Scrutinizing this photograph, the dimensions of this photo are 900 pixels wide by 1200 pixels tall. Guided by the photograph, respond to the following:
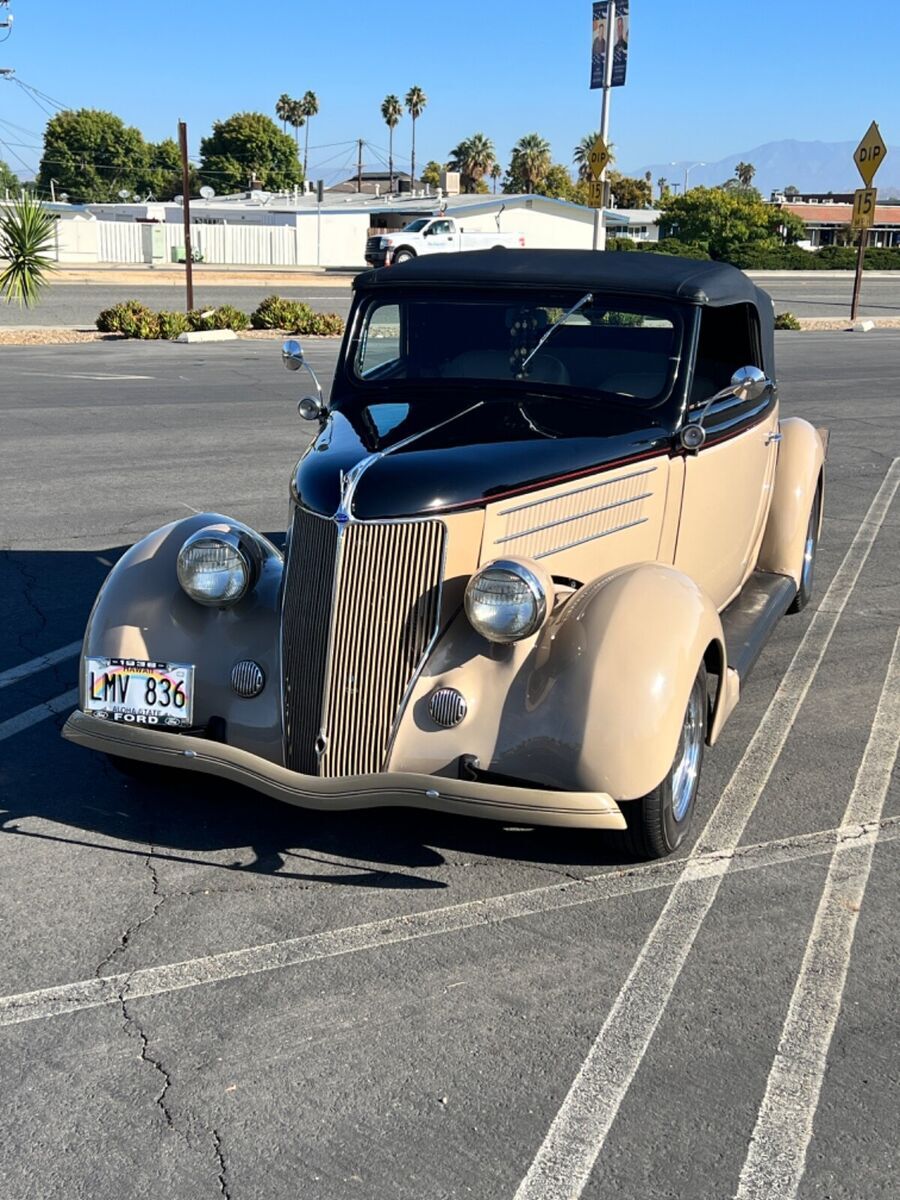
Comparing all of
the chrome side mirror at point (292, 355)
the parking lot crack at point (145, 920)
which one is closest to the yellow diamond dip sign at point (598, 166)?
the chrome side mirror at point (292, 355)

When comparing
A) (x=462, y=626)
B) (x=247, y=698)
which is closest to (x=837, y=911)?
(x=462, y=626)

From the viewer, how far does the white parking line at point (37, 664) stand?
19.1 feet

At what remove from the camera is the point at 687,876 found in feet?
13.6

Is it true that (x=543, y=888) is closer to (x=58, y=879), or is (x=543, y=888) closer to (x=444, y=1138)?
(x=444, y=1138)

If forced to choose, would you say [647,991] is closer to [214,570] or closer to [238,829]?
[238,829]

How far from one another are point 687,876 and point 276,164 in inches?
4171

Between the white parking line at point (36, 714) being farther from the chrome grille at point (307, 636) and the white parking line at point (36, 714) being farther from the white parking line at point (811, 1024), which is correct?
the white parking line at point (811, 1024)

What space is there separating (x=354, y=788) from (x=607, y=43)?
72.3ft

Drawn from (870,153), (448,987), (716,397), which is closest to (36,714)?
(448,987)

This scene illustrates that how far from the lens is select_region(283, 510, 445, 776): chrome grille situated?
3.99 metres

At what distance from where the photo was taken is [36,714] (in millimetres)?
5414

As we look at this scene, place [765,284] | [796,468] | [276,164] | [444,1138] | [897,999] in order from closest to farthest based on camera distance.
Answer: [444,1138], [897,999], [796,468], [765,284], [276,164]

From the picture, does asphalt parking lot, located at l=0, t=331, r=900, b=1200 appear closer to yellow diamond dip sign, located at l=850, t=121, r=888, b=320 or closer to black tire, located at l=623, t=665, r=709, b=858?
black tire, located at l=623, t=665, r=709, b=858

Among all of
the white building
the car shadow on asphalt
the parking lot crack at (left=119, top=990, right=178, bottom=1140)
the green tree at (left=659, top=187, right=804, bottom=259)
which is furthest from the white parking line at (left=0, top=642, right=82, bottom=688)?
the green tree at (left=659, top=187, right=804, bottom=259)
